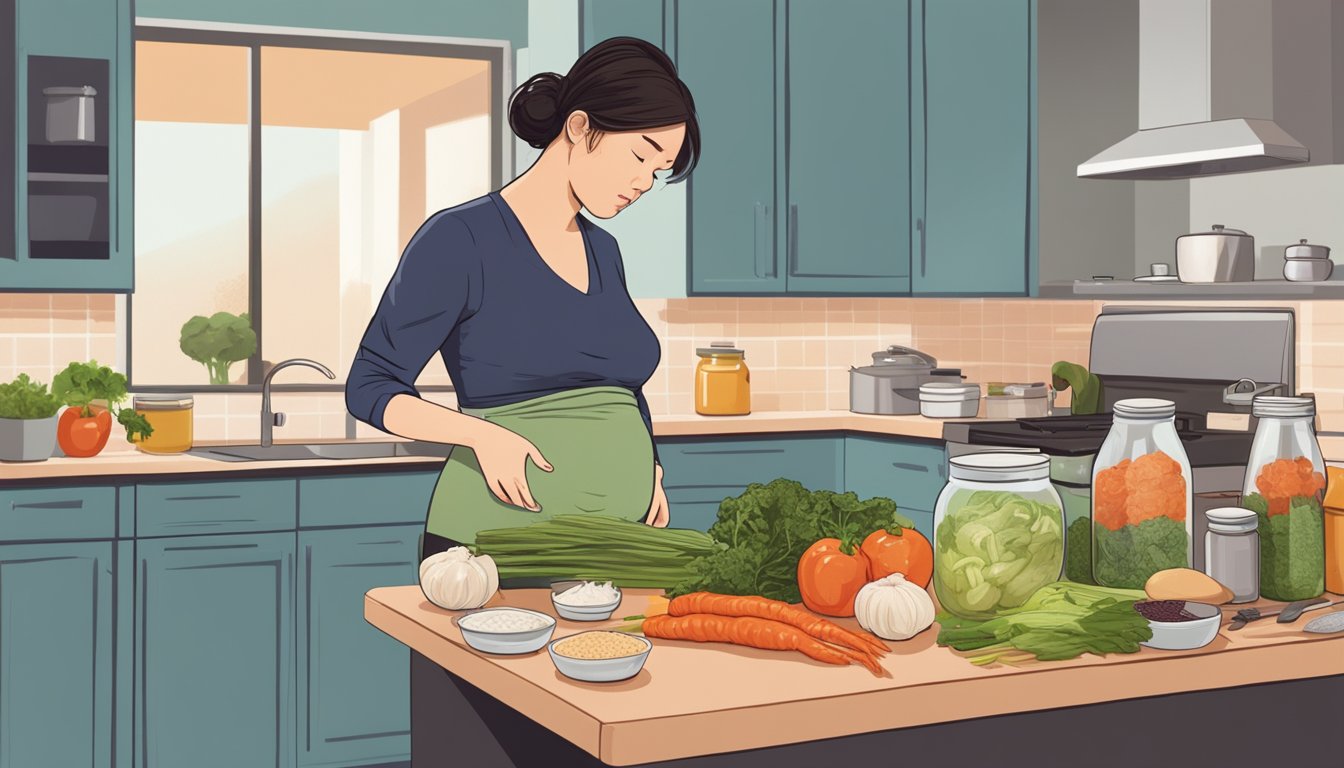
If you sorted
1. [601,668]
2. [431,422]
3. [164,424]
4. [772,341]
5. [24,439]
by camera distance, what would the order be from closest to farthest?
1. [601,668]
2. [431,422]
3. [24,439]
4. [164,424]
5. [772,341]

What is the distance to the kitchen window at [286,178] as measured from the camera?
445cm

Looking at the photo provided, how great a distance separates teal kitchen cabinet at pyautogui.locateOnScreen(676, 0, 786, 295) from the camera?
4617mm

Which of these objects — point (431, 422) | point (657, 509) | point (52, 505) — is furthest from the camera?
point (52, 505)

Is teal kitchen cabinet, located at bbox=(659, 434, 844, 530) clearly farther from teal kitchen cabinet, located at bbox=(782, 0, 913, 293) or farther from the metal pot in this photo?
teal kitchen cabinet, located at bbox=(782, 0, 913, 293)

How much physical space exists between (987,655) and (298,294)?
369 cm

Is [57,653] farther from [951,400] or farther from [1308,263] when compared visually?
[1308,263]

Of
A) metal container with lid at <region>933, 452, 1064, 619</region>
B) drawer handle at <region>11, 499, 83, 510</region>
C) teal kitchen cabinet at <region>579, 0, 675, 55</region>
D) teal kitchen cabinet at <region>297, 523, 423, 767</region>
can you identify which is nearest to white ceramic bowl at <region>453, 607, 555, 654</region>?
metal container with lid at <region>933, 452, 1064, 619</region>

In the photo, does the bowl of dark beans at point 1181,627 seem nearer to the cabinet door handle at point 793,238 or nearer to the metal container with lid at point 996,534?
the metal container with lid at point 996,534

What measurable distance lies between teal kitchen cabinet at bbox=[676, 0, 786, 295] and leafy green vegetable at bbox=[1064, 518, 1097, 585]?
285 cm

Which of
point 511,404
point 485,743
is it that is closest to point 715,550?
point 485,743

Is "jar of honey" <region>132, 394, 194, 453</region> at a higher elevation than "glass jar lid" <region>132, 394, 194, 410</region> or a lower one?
lower

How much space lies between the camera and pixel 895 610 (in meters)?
1.56

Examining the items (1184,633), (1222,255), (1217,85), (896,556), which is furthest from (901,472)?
(1184,633)

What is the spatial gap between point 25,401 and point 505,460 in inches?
84.7
